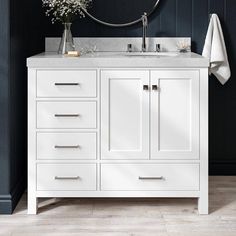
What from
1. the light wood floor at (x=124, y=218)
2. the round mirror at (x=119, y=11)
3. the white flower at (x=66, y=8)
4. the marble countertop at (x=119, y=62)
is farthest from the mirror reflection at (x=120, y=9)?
the light wood floor at (x=124, y=218)

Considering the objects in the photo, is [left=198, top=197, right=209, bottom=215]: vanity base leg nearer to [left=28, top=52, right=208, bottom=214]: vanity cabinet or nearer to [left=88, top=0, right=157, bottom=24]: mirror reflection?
[left=28, top=52, right=208, bottom=214]: vanity cabinet

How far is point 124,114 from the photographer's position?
3.05 metres

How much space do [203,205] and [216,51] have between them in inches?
43.6

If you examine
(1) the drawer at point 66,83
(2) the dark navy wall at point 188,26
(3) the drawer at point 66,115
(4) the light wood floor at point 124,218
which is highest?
(2) the dark navy wall at point 188,26

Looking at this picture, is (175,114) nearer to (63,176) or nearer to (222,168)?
(63,176)

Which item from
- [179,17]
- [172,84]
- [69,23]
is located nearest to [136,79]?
[172,84]

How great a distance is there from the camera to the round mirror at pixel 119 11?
3.79m

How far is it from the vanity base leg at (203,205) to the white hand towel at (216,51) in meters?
1.00

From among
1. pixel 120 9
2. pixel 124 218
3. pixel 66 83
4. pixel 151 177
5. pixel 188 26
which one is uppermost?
pixel 120 9

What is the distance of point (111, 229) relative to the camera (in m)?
2.80

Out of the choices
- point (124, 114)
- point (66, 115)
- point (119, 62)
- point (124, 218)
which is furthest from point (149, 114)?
point (124, 218)

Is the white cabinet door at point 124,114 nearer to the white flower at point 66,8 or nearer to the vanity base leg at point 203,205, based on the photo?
the vanity base leg at point 203,205

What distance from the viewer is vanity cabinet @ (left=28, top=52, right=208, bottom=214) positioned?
9.91 feet

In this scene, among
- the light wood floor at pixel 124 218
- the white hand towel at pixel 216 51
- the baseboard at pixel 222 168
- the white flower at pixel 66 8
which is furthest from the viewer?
the baseboard at pixel 222 168
